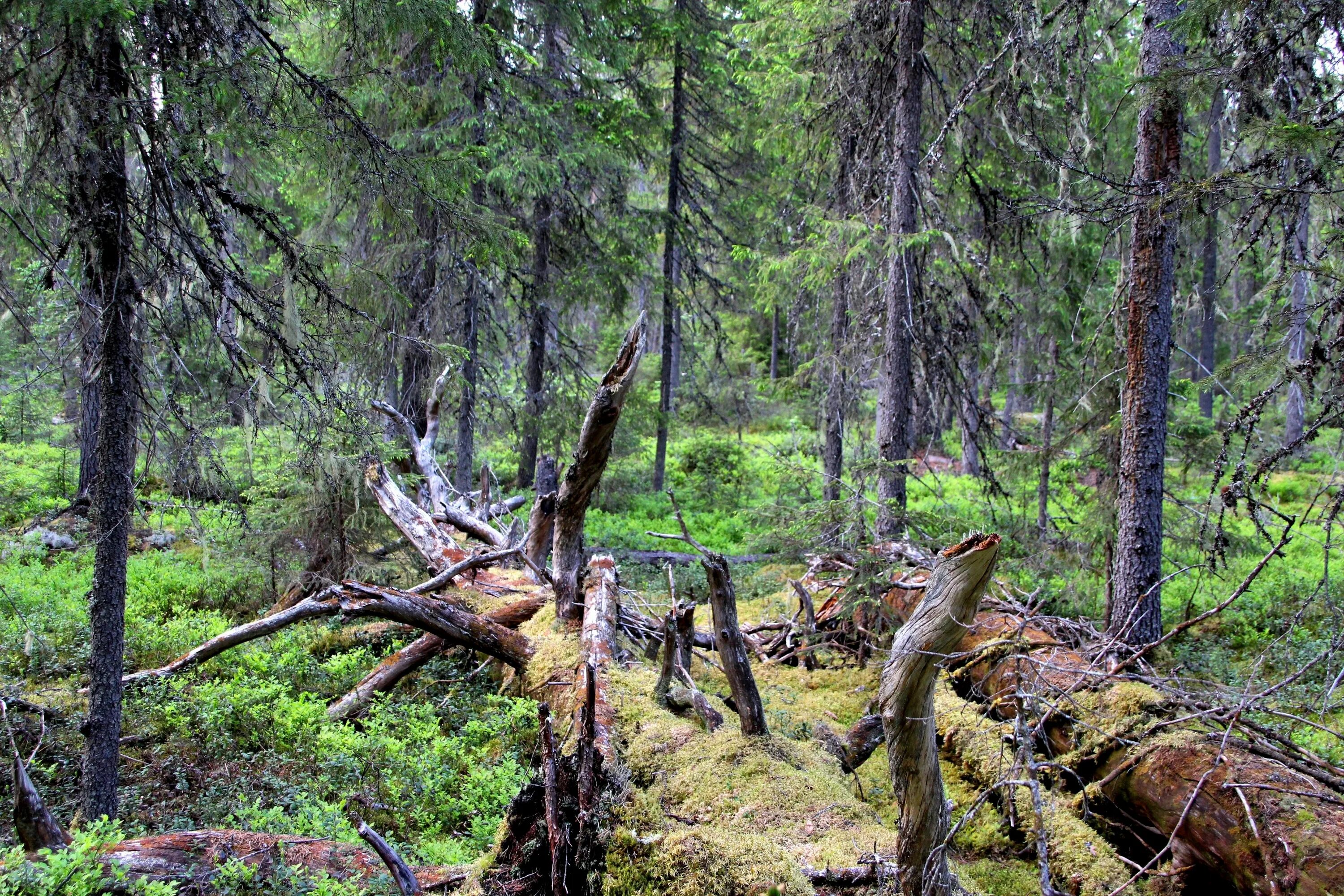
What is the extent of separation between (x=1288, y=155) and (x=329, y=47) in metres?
11.5

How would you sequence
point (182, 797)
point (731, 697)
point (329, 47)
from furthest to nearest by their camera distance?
1. point (329, 47)
2. point (731, 697)
3. point (182, 797)

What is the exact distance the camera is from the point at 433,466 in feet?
33.0

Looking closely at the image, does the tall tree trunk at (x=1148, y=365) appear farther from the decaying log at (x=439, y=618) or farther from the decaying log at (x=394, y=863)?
the decaying log at (x=394, y=863)

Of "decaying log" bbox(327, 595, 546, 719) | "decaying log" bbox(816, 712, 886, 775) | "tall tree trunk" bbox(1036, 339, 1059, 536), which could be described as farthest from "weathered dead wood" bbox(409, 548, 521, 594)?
"tall tree trunk" bbox(1036, 339, 1059, 536)

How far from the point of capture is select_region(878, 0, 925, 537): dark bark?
8703 millimetres

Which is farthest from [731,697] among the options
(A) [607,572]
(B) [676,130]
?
(B) [676,130]

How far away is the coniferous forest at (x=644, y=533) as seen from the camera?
360 cm

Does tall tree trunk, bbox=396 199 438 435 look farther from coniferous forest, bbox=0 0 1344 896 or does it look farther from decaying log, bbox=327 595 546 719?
decaying log, bbox=327 595 546 719

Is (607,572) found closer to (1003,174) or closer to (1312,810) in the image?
(1312,810)

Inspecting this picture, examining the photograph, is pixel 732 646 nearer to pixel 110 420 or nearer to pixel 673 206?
pixel 110 420

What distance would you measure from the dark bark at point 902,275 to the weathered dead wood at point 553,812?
20.2 ft

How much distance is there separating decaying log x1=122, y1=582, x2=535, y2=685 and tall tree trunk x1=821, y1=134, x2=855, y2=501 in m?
4.36

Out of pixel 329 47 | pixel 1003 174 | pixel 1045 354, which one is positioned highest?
pixel 329 47

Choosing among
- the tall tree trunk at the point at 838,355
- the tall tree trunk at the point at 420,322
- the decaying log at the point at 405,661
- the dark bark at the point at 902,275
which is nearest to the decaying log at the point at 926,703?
the decaying log at the point at 405,661
